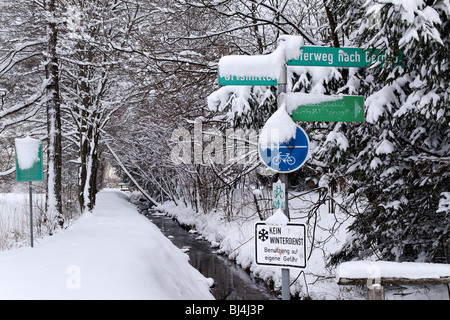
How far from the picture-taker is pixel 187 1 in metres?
6.43

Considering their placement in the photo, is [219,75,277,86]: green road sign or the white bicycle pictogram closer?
the white bicycle pictogram

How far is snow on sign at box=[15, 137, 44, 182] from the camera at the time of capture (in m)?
7.41

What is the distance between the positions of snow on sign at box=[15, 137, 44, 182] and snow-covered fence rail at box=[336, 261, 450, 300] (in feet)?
20.7

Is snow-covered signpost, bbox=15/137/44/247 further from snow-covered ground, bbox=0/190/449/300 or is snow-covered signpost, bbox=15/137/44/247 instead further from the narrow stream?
the narrow stream

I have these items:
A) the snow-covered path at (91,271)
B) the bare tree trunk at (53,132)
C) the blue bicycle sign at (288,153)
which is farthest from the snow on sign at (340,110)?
the bare tree trunk at (53,132)

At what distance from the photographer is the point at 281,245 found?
10.9 ft

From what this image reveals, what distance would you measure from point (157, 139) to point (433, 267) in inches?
884

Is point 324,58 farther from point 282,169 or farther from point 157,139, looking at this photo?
point 157,139

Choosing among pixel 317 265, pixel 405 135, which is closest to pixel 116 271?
pixel 405 135

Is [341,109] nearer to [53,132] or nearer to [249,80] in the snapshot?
[249,80]

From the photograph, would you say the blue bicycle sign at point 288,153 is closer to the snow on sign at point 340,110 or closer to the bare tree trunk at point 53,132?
the snow on sign at point 340,110

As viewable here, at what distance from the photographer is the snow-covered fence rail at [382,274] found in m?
3.25

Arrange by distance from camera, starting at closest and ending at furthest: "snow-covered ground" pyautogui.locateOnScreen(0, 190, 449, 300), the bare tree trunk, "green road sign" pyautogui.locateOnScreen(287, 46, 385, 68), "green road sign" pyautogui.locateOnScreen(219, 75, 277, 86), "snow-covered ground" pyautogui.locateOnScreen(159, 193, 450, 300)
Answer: "snow-covered ground" pyautogui.locateOnScreen(159, 193, 450, 300) → "green road sign" pyautogui.locateOnScreen(219, 75, 277, 86) → "green road sign" pyautogui.locateOnScreen(287, 46, 385, 68) → "snow-covered ground" pyautogui.locateOnScreen(0, 190, 449, 300) → the bare tree trunk

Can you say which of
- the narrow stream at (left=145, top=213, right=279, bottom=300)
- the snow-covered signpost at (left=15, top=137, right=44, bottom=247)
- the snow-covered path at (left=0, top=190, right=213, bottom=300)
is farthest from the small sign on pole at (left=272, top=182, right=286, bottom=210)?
the snow-covered signpost at (left=15, top=137, right=44, bottom=247)
